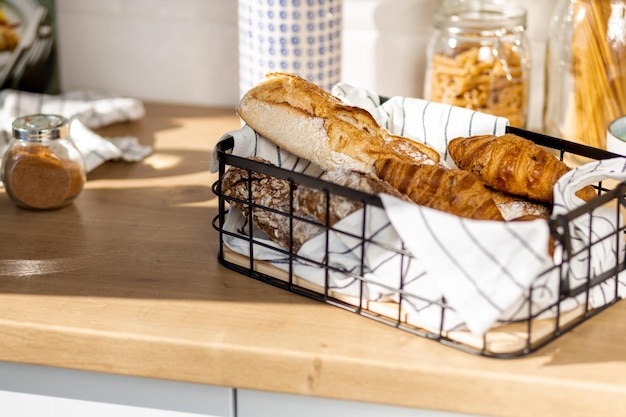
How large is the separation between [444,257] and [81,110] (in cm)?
84

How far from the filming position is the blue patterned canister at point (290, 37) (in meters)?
1.29

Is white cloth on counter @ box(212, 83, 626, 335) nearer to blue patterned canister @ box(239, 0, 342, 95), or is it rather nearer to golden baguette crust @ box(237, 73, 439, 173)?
golden baguette crust @ box(237, 73, 439, 173)

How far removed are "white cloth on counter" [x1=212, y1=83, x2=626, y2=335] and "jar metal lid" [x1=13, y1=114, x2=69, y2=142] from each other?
26 centimetres

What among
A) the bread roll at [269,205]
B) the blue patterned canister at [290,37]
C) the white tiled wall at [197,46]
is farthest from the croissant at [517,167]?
the white tiled wall at [197,46]

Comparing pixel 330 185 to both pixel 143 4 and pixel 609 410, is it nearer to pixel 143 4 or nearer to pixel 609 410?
pixel 609 410

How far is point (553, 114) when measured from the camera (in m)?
1.34

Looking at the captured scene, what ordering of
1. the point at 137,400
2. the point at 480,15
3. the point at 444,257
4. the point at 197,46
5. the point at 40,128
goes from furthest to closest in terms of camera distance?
the point at 197,46
the point at 480,15
the point at 40,128
the point at 137,400
the point at 444,257

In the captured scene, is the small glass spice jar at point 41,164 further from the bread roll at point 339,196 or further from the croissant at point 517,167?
the croissant at point 517,167

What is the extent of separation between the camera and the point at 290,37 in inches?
51.3

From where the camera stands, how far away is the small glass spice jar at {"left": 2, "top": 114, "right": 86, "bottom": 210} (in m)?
1.09

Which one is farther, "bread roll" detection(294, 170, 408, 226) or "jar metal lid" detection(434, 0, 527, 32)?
"jar metal lid" detection(434, 0, 527, 32)

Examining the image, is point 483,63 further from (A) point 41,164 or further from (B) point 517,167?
(A) point 41,164

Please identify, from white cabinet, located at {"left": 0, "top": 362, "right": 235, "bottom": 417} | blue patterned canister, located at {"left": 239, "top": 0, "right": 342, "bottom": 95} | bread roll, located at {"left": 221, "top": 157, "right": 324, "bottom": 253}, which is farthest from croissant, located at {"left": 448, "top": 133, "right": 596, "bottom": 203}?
blue patterned canister, located at {"left": 239, "top": 0, "right": 342, "bottom": 95}

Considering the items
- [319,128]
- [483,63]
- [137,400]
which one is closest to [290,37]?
[483,63]
